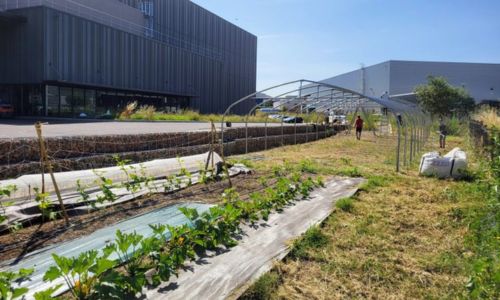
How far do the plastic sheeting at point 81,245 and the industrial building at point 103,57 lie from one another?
954 inches

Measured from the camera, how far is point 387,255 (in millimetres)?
4633

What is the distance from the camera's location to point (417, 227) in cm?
583

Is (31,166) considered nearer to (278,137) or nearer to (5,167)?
(5,167)

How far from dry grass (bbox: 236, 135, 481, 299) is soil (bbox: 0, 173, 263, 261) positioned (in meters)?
2.19

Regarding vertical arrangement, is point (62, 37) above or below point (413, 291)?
above

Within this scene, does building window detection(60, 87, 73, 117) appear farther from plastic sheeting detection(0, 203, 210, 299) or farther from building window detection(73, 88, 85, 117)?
plastic sheeting detection(0, 203, 210, 299)

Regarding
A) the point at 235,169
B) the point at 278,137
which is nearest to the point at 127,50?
the point at 278,137

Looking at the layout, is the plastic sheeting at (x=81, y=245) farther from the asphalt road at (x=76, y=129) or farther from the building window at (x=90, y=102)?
the building window at (x=90, y=102)

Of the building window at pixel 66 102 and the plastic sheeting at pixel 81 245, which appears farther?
the building window at pixel 66 102

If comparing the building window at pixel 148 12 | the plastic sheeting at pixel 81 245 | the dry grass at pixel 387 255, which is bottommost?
the dry grass at pixel 387 255

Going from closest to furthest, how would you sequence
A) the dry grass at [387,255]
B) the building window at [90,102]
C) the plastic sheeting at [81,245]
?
the plastic sheeting at [81,245], the dry grass at [387,255], the building window at [90,102]

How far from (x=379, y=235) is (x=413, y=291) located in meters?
1.58

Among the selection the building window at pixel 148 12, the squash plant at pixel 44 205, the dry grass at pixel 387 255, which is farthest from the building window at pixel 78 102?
the dry grass at pixel 387 255

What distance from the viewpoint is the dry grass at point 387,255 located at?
12.4 ft
